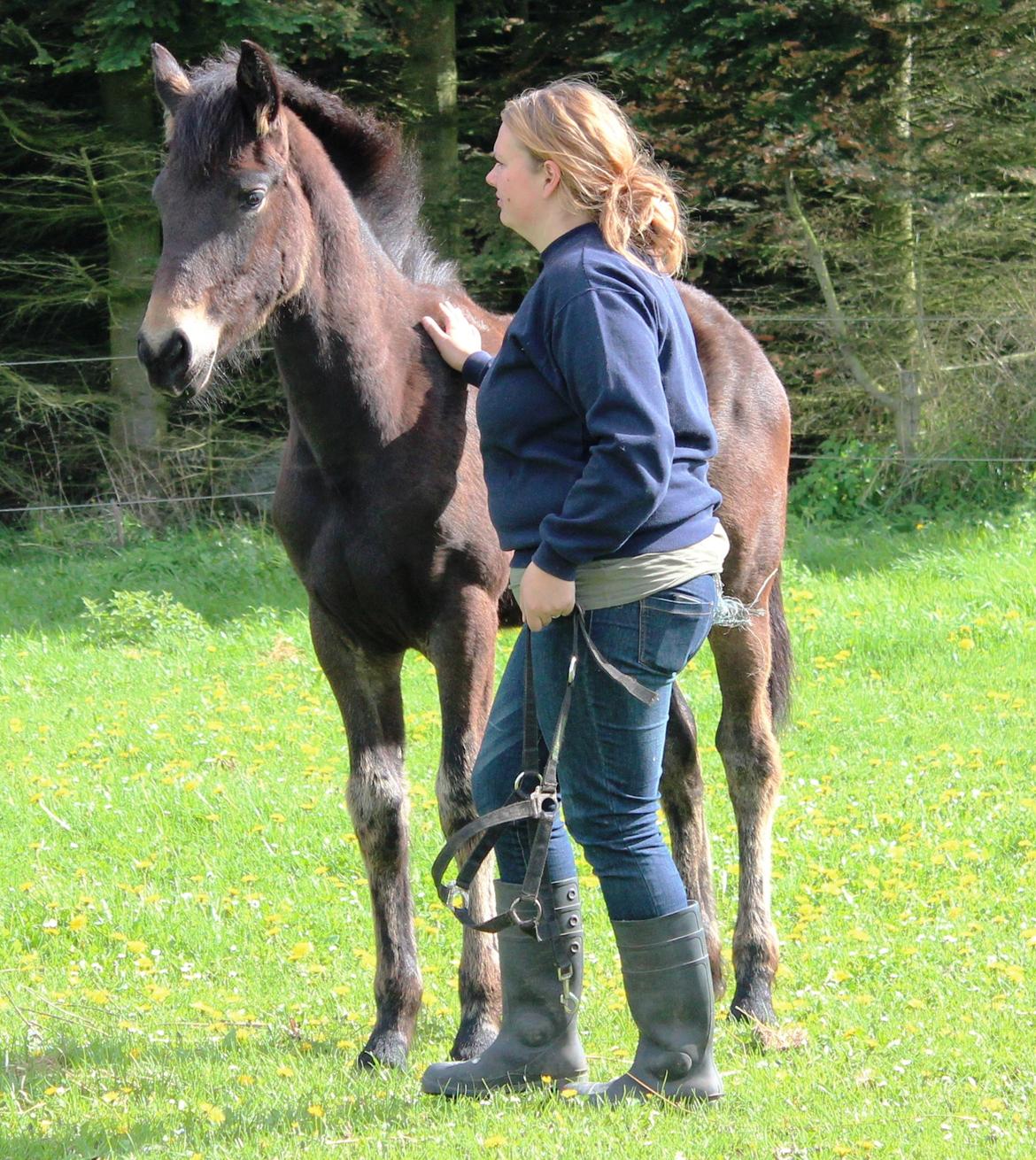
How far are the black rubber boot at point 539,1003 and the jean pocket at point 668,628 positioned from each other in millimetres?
660

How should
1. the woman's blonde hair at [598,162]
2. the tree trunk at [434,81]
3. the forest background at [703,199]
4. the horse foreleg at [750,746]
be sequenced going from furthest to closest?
1. the tree trunk at [434,81]
2. the forest background at [703,199]
3. the horse foreleg at [750,746]
4. the woman's blonde hair at [598,162]

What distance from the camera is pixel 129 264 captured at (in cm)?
1361

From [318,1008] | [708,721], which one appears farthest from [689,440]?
[708,721]

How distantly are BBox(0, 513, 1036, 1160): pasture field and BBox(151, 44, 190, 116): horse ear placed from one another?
261 cm

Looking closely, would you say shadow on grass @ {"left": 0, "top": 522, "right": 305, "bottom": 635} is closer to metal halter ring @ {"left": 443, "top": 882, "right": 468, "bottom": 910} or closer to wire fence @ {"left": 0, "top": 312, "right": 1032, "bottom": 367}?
wire fence @ {"left": 0, "top": 312, "right": 1032, "bottom": 367}

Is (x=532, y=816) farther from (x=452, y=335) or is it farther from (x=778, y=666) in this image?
(x=778, y=666)

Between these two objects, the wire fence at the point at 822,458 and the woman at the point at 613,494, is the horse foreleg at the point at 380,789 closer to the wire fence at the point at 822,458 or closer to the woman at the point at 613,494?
the woman at the point at 613,494

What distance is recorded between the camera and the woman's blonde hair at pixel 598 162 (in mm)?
3016

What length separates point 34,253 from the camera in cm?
1426

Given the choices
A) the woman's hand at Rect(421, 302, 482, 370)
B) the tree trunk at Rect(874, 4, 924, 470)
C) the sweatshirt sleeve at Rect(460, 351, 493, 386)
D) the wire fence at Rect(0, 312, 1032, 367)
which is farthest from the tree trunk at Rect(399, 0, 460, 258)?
the sweatshirt sleeve at Rect(460, 351, 493, 386)

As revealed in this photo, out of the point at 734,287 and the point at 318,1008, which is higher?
the point at 734,287

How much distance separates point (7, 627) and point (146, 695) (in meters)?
2.59

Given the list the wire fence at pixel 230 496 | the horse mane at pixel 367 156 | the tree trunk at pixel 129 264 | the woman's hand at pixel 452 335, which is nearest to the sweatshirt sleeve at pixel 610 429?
the woman's hand at pixel 452 335

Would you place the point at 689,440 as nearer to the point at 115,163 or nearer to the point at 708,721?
the point at 708,721
